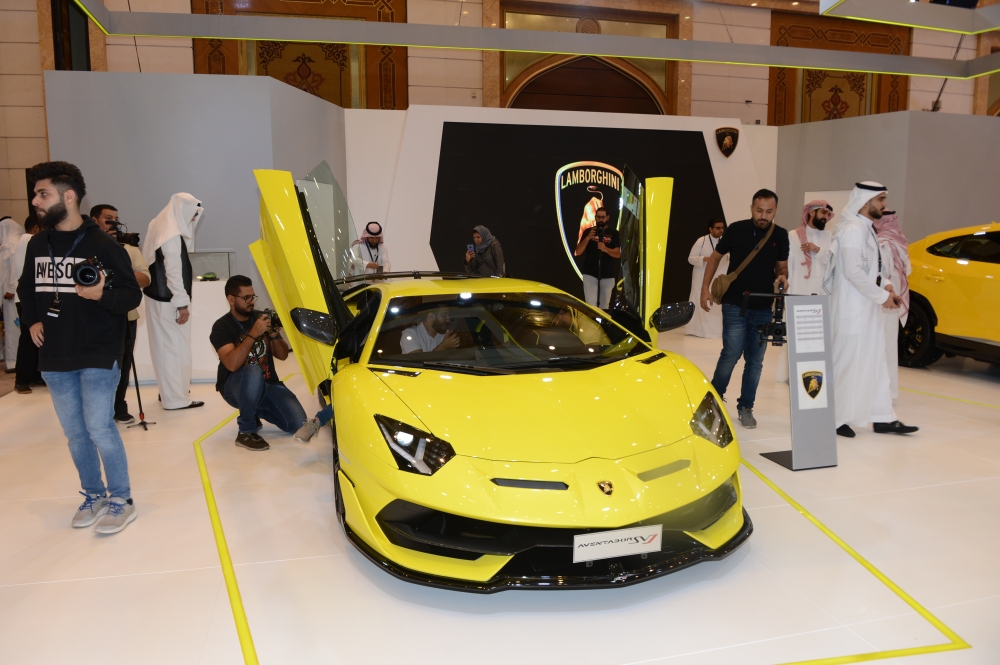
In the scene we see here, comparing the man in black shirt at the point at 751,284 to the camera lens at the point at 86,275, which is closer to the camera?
the camera lens at the point at 86,275

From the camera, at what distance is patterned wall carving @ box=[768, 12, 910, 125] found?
13617 mm

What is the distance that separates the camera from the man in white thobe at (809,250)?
20.8ft

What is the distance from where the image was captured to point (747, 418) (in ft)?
16.0

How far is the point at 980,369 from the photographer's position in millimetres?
A: 6992

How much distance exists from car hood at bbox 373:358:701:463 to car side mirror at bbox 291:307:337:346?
0.57 meters

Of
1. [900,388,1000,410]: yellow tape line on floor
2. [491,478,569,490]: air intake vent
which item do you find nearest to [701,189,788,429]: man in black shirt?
[900,388,1000,410]: yellow tape line on floor

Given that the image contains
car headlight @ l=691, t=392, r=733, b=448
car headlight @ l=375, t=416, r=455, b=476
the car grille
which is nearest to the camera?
the car grille

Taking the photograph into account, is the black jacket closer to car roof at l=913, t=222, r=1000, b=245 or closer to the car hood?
the car hood

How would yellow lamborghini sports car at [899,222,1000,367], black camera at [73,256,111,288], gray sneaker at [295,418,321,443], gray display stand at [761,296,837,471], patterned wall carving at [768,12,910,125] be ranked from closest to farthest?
black camera at [73,256,111,288], gray display stand at [761,296,837,471], gray sneaker at [295,418,321,443], yellow lamborghini sports car at [899,222,1000,367], patterned wall carving at [768,12,910,125]

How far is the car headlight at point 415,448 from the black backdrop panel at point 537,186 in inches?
284

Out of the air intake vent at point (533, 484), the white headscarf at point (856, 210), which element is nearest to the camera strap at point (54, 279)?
the air intake vent at point (533, 484)

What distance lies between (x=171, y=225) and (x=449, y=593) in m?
4.01

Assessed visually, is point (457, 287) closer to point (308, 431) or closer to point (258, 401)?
point (308, 431)

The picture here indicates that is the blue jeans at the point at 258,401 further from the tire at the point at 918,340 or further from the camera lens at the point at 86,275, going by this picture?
the tire at the point at 918,340
